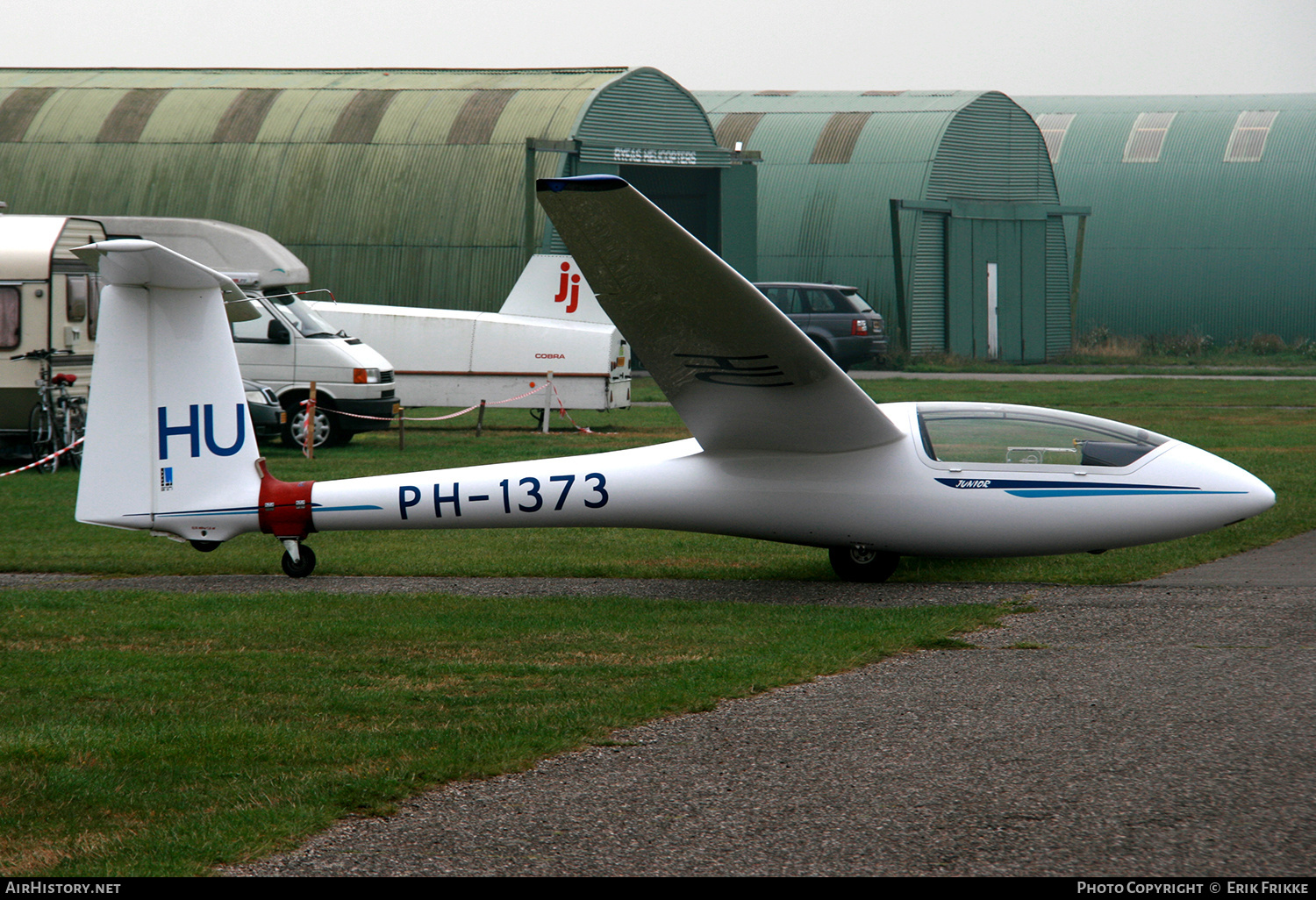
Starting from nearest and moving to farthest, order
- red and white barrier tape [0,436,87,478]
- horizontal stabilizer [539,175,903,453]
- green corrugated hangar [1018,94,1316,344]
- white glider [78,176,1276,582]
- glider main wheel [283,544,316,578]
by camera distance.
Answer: horizontal stabilizer [539,175,903,453], white glider [78,176,1276,582], glider main wheel [283,544,316,578], red and white barrier tape [0,436,87,478], green corrugated hangar [1018,94,1316,344]

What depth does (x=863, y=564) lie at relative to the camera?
945 cm

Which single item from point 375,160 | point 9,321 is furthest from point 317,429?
point 375,160

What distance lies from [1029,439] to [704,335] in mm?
2446

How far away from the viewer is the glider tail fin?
29.6ft

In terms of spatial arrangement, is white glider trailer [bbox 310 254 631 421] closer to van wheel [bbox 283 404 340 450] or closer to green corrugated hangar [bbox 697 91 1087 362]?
van wheel [bbox 283 404 340 450]

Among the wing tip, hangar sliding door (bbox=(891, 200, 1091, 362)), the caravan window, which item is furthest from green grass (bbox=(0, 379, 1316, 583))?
hangar sliding door (bbox=(891, 200, 1091, 362))

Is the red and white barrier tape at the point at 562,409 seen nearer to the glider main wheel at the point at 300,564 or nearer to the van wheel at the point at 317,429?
the van wheel at the point at 317,429

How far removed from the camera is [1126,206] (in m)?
41.5

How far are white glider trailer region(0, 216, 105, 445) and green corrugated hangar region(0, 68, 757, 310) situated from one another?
12.4 metres

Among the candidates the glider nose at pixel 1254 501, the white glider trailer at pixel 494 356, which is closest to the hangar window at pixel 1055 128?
the white glider trailer at pixel 494 356

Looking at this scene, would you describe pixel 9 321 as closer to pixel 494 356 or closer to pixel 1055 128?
pixel 494 356

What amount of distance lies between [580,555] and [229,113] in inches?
987

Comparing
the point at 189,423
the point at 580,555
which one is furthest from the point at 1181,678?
the point at 189,423

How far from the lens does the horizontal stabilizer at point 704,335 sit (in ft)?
24.6
